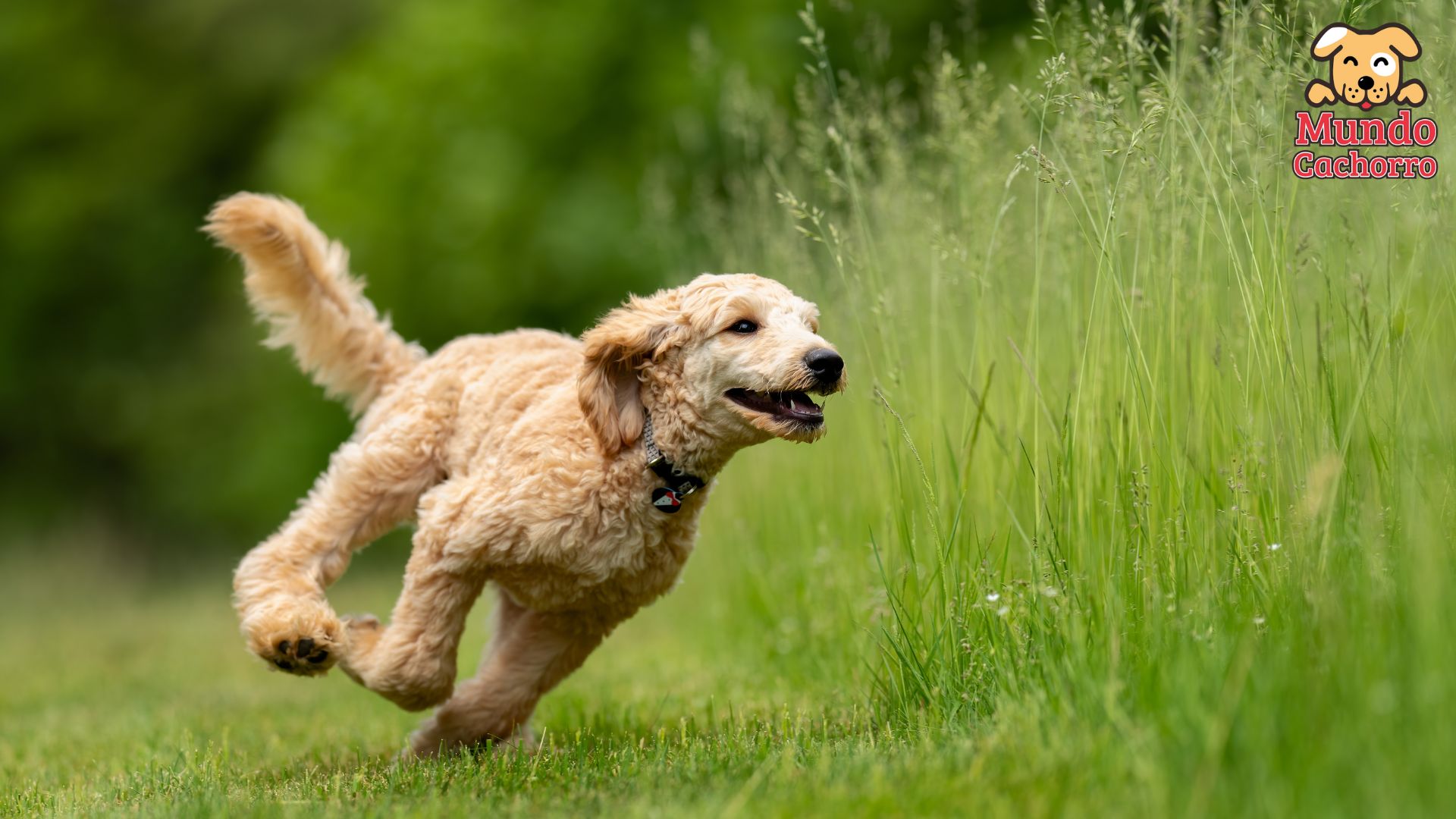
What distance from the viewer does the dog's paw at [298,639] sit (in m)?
4.75

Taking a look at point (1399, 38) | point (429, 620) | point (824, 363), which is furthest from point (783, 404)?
point (1399, 38)

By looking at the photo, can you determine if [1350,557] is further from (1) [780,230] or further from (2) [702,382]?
(1) [780,230]

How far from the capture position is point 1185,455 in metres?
4.34

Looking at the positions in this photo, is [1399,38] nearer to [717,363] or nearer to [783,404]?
[783,404]

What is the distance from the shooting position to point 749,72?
46.4 ft

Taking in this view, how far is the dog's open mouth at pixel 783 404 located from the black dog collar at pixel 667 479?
34 centimetres

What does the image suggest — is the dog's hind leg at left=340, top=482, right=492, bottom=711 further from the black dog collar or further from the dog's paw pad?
the black dog collar

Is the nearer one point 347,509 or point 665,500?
point 665,500

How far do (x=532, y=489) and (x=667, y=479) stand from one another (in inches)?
17.6

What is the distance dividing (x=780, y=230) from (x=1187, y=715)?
5.14m

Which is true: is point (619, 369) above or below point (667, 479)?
above

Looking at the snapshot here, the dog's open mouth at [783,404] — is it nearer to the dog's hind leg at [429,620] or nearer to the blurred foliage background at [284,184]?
the dog's hind leg at [429,620]

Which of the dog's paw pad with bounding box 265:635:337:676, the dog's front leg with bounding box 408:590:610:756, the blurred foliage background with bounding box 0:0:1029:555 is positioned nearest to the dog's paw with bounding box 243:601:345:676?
the dog's paw pad with bounding box 265:635:337:676

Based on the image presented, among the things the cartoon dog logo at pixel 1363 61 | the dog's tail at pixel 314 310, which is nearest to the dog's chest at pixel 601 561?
the dog's tail at pixel 314 310
